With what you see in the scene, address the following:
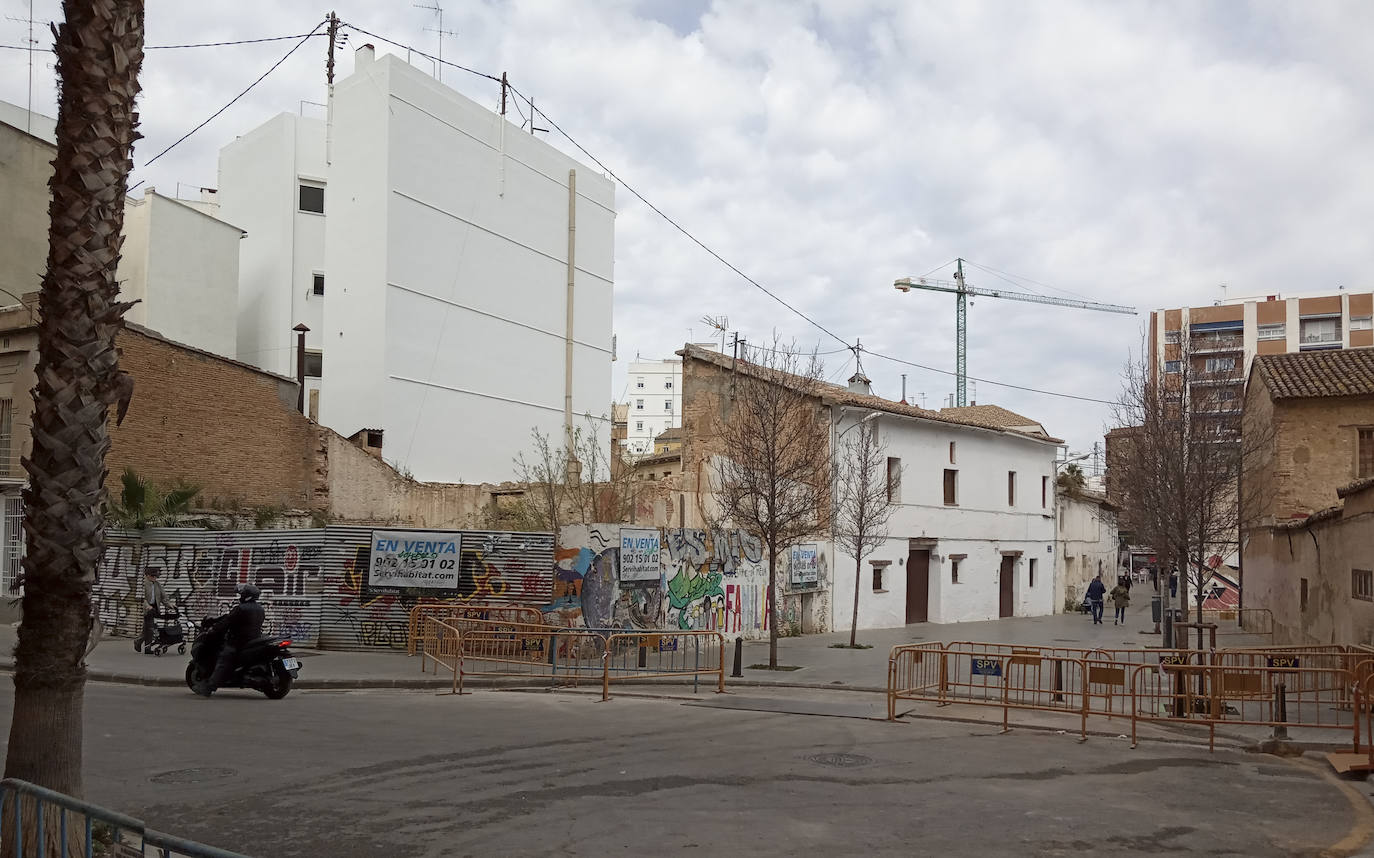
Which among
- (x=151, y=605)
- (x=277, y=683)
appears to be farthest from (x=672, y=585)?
(x=277, y=683)

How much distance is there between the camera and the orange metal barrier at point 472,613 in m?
18.8

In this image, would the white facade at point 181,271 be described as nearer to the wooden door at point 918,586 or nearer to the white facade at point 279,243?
the white facade at point 279,243

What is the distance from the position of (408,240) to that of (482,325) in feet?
16.6

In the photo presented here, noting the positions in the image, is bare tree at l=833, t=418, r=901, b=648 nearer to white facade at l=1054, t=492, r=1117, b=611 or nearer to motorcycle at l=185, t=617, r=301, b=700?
white facade at l=1054, t=492, r=1117, b=611

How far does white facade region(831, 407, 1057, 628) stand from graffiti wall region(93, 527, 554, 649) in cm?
1332

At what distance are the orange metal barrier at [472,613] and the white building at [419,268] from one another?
63.7 ft

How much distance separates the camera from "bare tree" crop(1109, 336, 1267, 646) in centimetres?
2141

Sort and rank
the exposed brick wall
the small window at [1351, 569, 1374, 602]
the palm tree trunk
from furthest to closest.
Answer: the exposed brick wall, the small window at [1351, 569, 1374, 602], the palm tree trunk

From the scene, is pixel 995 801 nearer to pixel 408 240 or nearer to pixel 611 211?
pixel 408 240

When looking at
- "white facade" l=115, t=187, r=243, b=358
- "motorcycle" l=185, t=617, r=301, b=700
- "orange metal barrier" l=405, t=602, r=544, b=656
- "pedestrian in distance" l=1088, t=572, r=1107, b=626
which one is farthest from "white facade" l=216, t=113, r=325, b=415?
"pedestrian in distance" l=1088, t=572, r=1107, b=626

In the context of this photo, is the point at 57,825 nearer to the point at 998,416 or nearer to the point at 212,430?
the point at 212,430

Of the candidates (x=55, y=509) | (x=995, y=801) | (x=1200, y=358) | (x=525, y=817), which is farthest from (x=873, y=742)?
(x=1200, y=358)

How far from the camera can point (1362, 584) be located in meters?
17.3

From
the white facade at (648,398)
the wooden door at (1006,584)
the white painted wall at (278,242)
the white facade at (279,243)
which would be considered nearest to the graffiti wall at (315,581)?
the white facade at (279,243)
